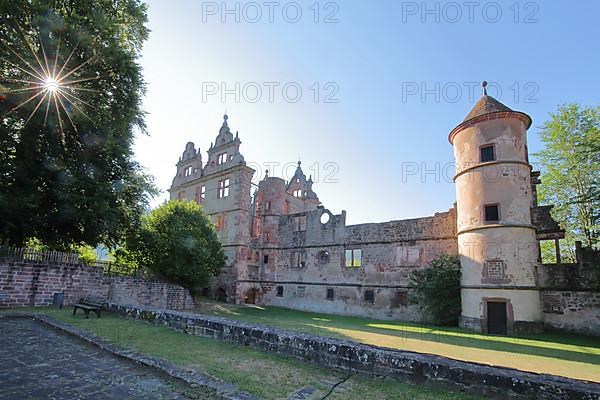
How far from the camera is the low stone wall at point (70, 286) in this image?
11969 millimetres

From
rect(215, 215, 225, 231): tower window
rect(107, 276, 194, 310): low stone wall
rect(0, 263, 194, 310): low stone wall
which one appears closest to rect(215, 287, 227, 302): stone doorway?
rect(215, 215, 225, 231): tower window

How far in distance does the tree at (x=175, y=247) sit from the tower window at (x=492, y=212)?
14.9 m

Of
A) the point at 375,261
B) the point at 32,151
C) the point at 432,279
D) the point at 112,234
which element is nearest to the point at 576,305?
the point at 432,279

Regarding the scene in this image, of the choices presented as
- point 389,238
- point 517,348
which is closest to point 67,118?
point 389,238

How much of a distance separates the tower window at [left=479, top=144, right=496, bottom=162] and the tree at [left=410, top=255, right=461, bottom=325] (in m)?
4.95

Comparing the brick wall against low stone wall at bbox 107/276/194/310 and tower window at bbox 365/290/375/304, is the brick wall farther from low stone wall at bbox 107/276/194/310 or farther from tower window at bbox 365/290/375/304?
low stone wall at bbox 107/276/194/310

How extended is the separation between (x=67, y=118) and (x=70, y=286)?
742 cm

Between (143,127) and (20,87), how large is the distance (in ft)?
17.1

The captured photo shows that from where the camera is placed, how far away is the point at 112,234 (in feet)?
54.3

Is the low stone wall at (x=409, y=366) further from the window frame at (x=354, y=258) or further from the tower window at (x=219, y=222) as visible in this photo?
the tower window at (x=219, y=222)

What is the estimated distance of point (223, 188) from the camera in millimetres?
26047

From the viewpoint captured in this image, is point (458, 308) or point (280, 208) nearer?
point (458, 308)

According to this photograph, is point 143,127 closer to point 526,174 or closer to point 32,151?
point 32,151

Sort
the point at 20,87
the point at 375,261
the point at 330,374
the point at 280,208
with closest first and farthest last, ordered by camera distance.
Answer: the point at 330,374
the point at 20,87
the point at 375,261
the point at 280,208
